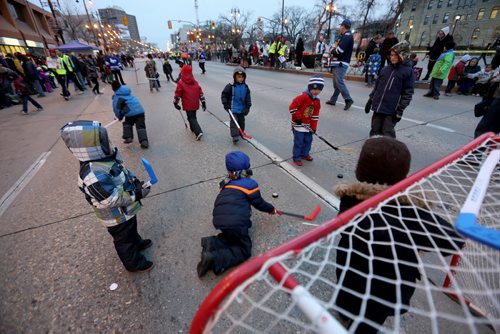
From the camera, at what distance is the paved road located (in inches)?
74.4

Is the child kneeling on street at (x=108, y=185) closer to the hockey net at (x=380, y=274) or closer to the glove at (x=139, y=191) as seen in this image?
the glove at (x=139, y=191)

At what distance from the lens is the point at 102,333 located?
67.7 inches

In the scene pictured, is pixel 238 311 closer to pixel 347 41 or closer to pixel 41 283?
pixel 41 283

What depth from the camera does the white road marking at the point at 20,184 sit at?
3.32m

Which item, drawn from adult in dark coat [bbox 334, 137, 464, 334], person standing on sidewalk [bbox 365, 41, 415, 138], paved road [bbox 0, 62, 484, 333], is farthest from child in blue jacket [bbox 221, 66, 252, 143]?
adult in dark coat [bbox 334, 137, 464, 334]

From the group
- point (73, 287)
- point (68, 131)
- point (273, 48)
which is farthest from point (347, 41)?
point (273, 48)

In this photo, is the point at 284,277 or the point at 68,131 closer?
the point at 284,277

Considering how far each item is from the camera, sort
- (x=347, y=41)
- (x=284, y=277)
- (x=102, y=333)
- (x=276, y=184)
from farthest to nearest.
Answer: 1. (x=347, y=41)
2. (x=276, y=184)
3. (x=102, y=333)
4. (x=284, y=277)

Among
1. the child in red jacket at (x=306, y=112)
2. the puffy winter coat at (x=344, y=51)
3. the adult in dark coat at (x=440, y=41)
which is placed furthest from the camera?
the adult in dark coat at (x=440, y=41)

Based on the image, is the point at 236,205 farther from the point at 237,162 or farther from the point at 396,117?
the point at 396,117

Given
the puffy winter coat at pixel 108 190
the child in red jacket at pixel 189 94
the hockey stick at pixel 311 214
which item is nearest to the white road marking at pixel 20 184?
the puffy winter coat at pixel 108 190

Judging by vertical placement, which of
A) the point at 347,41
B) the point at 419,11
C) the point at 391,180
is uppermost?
the point at 419,11

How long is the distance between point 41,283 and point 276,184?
2.75m

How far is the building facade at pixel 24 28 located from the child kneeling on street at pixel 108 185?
28882 mm
